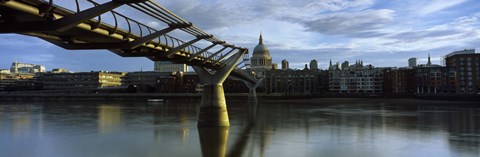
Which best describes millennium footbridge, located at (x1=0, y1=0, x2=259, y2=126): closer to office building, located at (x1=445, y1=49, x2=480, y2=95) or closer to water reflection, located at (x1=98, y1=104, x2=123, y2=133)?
water reflection, located at (x1=98, y1=104, x2=123, y2=133)

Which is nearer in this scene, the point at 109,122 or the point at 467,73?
the point at 109,122

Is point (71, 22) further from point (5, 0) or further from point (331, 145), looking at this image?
point (331, 145)

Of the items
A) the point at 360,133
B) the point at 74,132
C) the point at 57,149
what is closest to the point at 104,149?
the point at 57,149

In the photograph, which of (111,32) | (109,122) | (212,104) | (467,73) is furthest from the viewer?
(467,73)

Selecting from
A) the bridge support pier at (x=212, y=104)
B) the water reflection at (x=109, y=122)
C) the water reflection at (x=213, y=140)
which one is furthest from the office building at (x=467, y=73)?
the water reflection at (x=213, y=140)

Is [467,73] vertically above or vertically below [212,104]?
above

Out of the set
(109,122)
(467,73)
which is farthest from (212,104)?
(467,73)

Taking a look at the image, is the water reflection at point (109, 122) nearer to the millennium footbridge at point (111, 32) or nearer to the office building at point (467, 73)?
the millennium footbridge at point (111, 32)

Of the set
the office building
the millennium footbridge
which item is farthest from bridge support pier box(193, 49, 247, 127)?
the office building

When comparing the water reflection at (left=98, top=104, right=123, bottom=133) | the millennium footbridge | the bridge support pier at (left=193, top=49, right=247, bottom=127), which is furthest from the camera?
the water reflection at (left=98, top=104, right=123, bottom=133)

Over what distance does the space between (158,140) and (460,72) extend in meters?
156

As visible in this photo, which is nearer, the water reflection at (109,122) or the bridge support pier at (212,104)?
the bridge support pier at (212,104)

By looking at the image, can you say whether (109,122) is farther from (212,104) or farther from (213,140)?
(213,140)

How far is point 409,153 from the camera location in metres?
26.7
